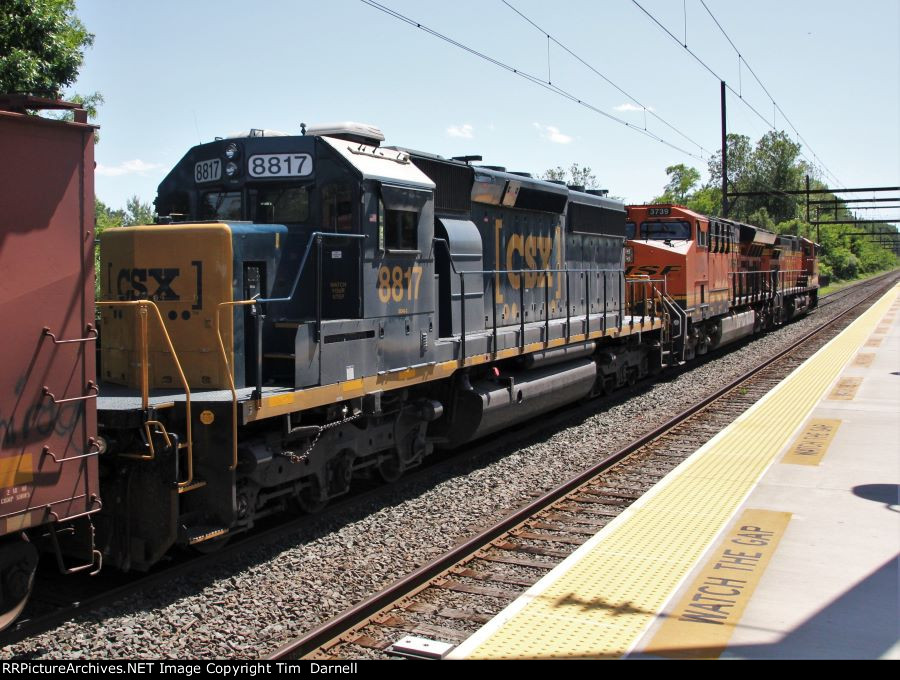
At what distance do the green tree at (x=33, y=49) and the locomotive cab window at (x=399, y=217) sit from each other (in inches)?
312

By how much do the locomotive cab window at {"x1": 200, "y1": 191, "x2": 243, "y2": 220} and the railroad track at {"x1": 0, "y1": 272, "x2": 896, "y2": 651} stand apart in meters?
2.84

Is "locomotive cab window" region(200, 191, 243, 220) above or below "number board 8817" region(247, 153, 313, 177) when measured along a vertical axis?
below

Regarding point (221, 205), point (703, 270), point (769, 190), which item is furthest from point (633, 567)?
point (769, 190)

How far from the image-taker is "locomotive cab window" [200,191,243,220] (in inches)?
289

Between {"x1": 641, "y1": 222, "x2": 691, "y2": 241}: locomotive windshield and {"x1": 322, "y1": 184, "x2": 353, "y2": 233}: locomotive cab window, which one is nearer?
{"x1": 322, "y1": 184, "x2": 353, "y2": 233}: locomotive cab window

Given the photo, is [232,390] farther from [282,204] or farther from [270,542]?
[282,204]

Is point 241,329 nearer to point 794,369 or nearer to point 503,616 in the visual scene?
point 503,616

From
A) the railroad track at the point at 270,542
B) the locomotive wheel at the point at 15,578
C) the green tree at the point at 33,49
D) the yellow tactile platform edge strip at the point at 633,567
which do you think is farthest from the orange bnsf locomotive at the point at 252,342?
the green tree at the point at 33,49

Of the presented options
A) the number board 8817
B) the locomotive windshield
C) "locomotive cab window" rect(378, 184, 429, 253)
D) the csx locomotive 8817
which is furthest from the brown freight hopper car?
the locomotive windshield

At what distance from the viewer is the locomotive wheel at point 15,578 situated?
4.90m

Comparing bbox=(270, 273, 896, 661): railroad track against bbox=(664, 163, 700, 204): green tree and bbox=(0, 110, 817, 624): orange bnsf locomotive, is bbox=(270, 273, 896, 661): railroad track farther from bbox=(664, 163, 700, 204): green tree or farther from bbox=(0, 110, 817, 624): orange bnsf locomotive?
bbox=(664, 163, 700, 204): green tree

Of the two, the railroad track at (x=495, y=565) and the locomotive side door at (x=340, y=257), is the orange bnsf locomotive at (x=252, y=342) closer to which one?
the locomotive side door at (x=340, y=257)

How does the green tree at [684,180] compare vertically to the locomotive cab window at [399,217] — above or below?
above
